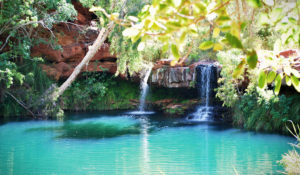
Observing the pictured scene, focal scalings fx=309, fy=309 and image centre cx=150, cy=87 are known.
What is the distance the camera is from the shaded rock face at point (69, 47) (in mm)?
13969

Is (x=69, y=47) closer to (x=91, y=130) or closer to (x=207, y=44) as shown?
(x=91, y=130)

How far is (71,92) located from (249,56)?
1433cm

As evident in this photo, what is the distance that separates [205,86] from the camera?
1325 cm

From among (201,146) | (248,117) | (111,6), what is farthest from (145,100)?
(201,146)

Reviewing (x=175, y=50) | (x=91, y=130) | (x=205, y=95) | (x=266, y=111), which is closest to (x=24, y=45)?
(x=91, y=130)

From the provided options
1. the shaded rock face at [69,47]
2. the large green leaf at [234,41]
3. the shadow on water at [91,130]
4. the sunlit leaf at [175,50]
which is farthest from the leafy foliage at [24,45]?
the large green leaf at [234,41]

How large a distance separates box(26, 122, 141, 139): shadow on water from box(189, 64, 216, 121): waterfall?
10.8ft

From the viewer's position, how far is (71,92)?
14.9 metres

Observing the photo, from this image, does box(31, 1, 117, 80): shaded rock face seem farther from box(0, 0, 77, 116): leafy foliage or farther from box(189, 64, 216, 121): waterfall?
box(189, 64, 216, 121): waterfall

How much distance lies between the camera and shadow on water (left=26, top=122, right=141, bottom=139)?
29.2 feet

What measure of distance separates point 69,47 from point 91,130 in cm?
582

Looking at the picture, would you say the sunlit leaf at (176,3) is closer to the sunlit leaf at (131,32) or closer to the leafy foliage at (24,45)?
the sunlit leaf at (131,32)

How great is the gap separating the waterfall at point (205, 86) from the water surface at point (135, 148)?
73.5 inches

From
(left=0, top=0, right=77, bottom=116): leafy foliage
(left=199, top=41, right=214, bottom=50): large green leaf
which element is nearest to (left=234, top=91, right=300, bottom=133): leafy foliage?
(left=0, top=0, right=77, bottom=116): leafy foliage
